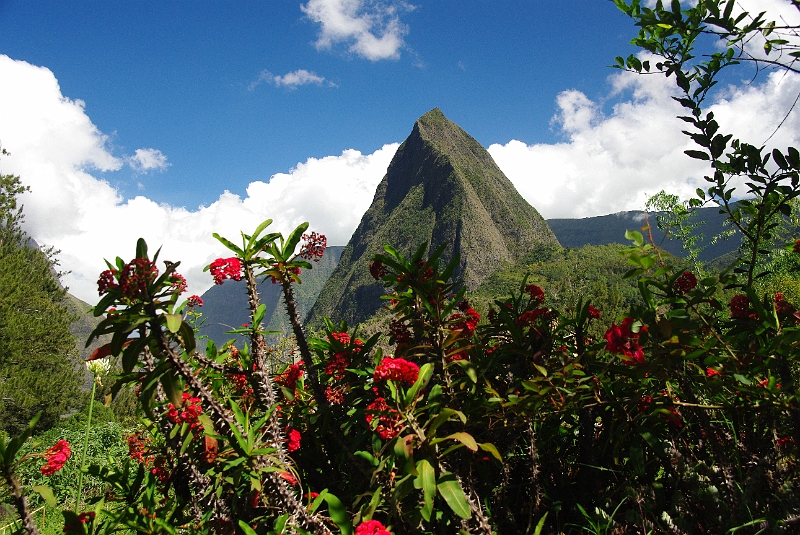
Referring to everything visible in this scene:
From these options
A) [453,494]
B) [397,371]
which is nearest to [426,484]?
[453,494]

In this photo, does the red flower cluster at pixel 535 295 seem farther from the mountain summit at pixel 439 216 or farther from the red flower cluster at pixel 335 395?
the mountain summit at pixel 439 216

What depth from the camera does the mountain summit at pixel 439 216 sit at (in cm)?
13862

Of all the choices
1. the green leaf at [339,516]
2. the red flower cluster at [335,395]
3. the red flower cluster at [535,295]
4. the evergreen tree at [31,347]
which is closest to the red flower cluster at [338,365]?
the red flower cluster at [335,395]

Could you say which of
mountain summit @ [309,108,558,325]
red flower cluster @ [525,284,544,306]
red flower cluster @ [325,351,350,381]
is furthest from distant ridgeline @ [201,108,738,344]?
red flower cluster @ [325,351,350,381]

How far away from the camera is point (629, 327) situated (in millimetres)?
1411

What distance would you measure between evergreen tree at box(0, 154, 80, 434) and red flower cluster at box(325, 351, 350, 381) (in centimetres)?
2352

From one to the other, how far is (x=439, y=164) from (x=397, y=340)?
6508 inches

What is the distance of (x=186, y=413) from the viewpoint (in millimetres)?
1544

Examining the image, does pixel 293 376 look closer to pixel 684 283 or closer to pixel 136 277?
pixel 136 277

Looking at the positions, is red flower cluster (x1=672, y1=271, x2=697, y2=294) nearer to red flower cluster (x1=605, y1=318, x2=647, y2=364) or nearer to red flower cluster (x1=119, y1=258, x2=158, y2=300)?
red flower cluster (x1=605, y1=318, x2=647, y2=364)

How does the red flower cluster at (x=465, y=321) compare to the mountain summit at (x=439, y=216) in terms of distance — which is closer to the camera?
the red flower cluster at (x=465, y=321)

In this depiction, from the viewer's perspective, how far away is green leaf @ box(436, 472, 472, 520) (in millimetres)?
1155

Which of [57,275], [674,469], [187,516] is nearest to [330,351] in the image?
[187,516]

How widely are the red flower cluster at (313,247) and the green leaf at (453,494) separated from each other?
1.11m
